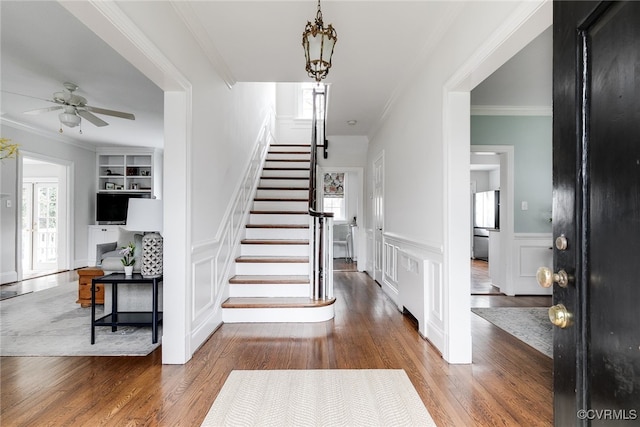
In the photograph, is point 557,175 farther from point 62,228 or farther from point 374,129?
point 62,228

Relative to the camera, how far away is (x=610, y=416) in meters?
0.74

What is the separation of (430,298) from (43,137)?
717 cm

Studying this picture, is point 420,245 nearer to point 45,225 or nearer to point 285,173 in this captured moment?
point 285,173

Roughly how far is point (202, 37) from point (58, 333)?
295 cm

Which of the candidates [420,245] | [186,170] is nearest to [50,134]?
[186,170]

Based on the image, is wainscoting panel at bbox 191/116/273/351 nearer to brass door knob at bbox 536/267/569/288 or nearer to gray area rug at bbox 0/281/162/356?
gray area rug at bbox 0/281/162/356

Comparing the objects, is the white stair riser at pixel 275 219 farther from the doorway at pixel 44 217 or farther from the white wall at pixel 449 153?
the doorway at pixel 44 217

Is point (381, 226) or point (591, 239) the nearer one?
point (591, 239)

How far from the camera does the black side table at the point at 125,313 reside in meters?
2.64

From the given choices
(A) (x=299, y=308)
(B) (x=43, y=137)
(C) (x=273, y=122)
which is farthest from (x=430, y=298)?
(B) (x=43, y=137)

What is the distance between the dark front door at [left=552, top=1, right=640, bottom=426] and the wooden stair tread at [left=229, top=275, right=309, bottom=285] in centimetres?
273

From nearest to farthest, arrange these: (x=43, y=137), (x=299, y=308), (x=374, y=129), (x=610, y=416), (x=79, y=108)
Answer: (x=610, y=416) < (x=299, y=308) < (x=79, y=108) < (x=374, y=129) < (x=43, y=137)

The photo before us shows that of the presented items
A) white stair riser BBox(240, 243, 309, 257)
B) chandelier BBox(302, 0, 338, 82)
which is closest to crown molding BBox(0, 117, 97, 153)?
white stair riser BBox(240, 243, 309, 257)

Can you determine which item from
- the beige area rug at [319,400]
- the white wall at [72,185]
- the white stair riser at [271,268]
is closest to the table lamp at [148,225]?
the white stair riser at [271,268]
